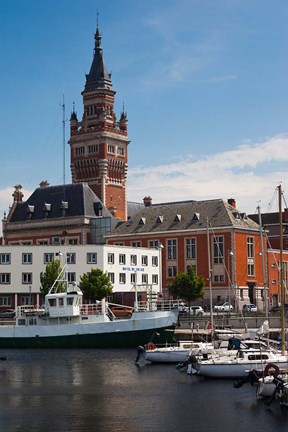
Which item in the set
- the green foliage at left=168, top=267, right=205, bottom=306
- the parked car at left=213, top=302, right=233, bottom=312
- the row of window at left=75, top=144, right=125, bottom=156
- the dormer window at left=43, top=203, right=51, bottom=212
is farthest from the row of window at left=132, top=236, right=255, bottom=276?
the row of window at left=75, top=144, right=125, bottom=156

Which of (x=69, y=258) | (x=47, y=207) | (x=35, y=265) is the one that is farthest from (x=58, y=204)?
(x=35, y=265)

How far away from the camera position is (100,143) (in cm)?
15788

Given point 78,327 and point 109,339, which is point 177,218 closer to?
point 78,327

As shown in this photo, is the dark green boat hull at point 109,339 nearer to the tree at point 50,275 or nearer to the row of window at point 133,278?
the tree at point 50,275

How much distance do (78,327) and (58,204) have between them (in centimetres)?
5547

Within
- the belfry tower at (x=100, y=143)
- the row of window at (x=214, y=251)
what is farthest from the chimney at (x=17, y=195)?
the row of window at (x=214, y=251)

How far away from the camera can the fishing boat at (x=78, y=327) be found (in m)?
78.8

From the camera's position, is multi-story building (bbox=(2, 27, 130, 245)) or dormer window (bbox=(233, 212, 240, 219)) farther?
multi-story building (bbox=(2, 27, 130, 245))

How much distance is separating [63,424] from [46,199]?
98.7 meters

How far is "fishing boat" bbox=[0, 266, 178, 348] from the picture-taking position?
78.8 meters

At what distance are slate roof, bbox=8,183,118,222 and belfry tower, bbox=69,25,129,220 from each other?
1435cm

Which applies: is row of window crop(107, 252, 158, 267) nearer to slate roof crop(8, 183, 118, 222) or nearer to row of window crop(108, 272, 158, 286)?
row of window crop(108, 272, 158, 286)

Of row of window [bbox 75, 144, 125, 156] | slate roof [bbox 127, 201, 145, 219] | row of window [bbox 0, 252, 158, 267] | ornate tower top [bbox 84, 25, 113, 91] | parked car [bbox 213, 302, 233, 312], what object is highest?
ornate tower top [bbox 84, 25, 113, 91]

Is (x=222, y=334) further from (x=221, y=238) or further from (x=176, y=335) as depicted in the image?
(x=221, y=238)
